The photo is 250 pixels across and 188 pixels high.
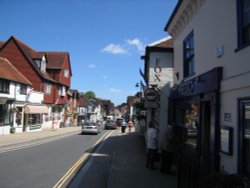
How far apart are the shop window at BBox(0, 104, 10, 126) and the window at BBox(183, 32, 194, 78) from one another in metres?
21.9

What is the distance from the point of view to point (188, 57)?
11.9m

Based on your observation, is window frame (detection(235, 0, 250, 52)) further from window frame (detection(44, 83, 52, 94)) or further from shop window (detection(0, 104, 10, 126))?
window frame (detection(44, 83, 52, 94))

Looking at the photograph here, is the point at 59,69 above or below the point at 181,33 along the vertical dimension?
above

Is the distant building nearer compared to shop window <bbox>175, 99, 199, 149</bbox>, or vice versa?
shop window <bbox>175, 99, 199, 149</bbox>

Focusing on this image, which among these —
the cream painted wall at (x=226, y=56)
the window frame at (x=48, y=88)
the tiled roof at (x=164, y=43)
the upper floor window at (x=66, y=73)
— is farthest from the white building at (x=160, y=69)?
the upper floor window at (x=66, y=73)

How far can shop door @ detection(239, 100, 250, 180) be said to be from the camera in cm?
640

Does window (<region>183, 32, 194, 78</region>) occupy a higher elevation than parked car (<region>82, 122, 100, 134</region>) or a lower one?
higher

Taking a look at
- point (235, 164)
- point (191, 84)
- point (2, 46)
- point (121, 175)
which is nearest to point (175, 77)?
point (191, 84)

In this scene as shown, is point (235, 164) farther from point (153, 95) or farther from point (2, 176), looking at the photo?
point (153, 95)

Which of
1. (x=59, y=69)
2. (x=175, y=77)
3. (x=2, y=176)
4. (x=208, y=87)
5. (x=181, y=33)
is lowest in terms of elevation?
(x=2, y=176)

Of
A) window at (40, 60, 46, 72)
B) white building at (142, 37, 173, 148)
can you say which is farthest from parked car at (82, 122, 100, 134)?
white building at (142, 37, 173, 148)

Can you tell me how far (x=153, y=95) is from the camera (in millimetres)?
14672

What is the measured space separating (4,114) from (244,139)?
89.0 feet

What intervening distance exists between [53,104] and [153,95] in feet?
113
